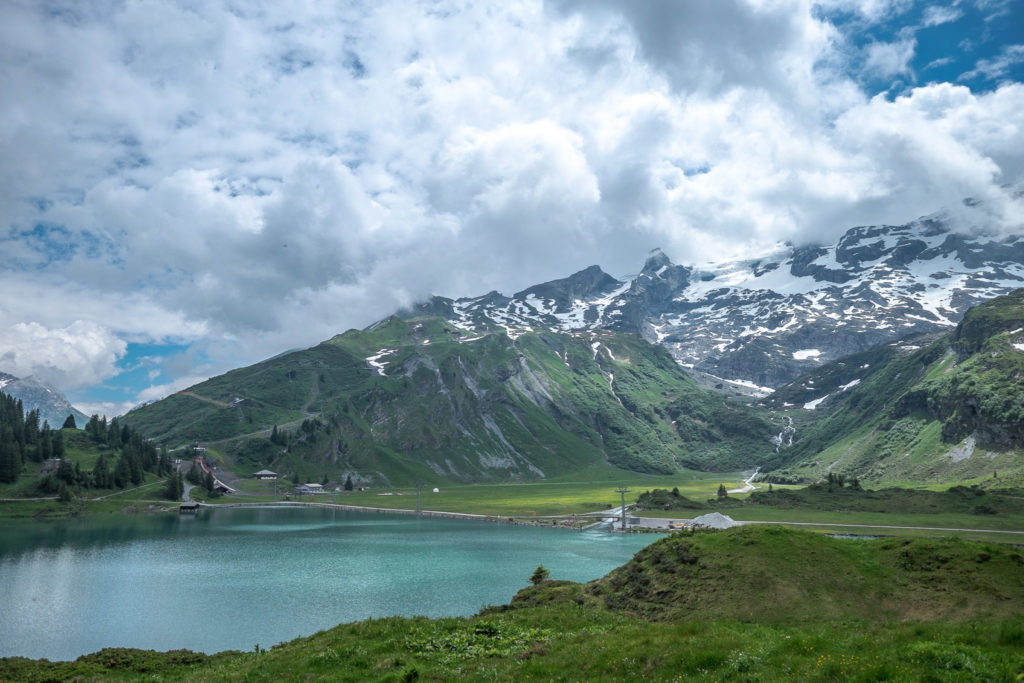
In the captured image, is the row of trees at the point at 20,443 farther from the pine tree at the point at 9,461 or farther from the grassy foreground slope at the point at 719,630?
the grassy foreground slope at the point at 719,630

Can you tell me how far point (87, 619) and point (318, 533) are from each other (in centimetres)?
7640

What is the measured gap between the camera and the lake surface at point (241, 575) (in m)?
54.7

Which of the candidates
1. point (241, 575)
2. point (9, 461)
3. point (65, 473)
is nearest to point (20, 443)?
point (9, 461)

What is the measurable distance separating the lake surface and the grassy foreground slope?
61.4 feet

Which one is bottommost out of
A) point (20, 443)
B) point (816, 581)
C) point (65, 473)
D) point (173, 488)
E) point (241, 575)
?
point (241, 575)

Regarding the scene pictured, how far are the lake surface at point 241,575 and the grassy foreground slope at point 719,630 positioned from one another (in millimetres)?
18706

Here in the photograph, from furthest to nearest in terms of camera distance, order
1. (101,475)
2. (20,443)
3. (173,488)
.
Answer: (173,488) < (20,443) < (101,475)

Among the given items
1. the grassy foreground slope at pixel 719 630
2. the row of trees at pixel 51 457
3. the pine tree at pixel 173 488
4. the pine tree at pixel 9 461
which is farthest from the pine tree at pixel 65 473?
the grassy foreground slope at pixel 719 630

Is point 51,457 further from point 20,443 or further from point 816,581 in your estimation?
point 816,581

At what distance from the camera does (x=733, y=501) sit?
580ft

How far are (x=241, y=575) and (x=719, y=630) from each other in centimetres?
7571

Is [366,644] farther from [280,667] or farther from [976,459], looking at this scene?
[976,459]

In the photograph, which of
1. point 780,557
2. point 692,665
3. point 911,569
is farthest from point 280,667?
point 911,569

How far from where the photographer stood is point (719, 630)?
83.1 feet
